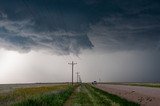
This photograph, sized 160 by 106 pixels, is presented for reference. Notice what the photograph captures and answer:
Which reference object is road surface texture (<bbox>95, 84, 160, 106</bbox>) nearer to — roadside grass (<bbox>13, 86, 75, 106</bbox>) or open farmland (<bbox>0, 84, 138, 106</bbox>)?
open farmland (<bbox>0, 84, 138, 106</bbox>)

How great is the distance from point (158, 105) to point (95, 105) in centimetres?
576

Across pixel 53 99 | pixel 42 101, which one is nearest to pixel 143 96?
pixel 53 99

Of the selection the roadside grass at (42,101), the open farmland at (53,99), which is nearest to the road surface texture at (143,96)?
the open farmland at (53,99)

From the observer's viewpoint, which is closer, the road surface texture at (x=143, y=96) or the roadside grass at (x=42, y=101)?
the roadside grass at (x=42, y=101)

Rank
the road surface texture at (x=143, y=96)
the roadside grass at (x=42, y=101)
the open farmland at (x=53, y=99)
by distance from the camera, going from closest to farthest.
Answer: the roadside grass at (x=42, y=101), the open farmland at (x=53, y=99), the road surface texture at (x=143, y=96)

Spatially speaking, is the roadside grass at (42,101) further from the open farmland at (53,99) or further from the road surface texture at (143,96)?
the road surface texture at (143,96)

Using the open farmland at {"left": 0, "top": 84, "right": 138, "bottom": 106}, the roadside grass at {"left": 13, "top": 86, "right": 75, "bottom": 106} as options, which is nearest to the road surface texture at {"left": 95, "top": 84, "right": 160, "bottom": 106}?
the open farmland at {"left": 0, "top": 84, "right": 138, "bottom": 106}

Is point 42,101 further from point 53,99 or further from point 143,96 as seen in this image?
point 143,96

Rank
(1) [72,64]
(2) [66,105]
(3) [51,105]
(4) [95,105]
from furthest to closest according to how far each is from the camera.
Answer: (1) [72,64], (2) [66,105], (4) [95,105], (3) [51,105]

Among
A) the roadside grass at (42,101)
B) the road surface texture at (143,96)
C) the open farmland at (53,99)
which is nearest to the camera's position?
the roadside grass at (42,101)

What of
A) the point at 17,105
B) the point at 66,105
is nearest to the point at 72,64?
the point at 66,105

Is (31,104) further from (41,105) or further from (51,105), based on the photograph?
(51,105)

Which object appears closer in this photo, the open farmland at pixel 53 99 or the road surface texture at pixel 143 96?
the open farmland at pixel 53 99

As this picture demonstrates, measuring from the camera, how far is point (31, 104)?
79.2 feet
